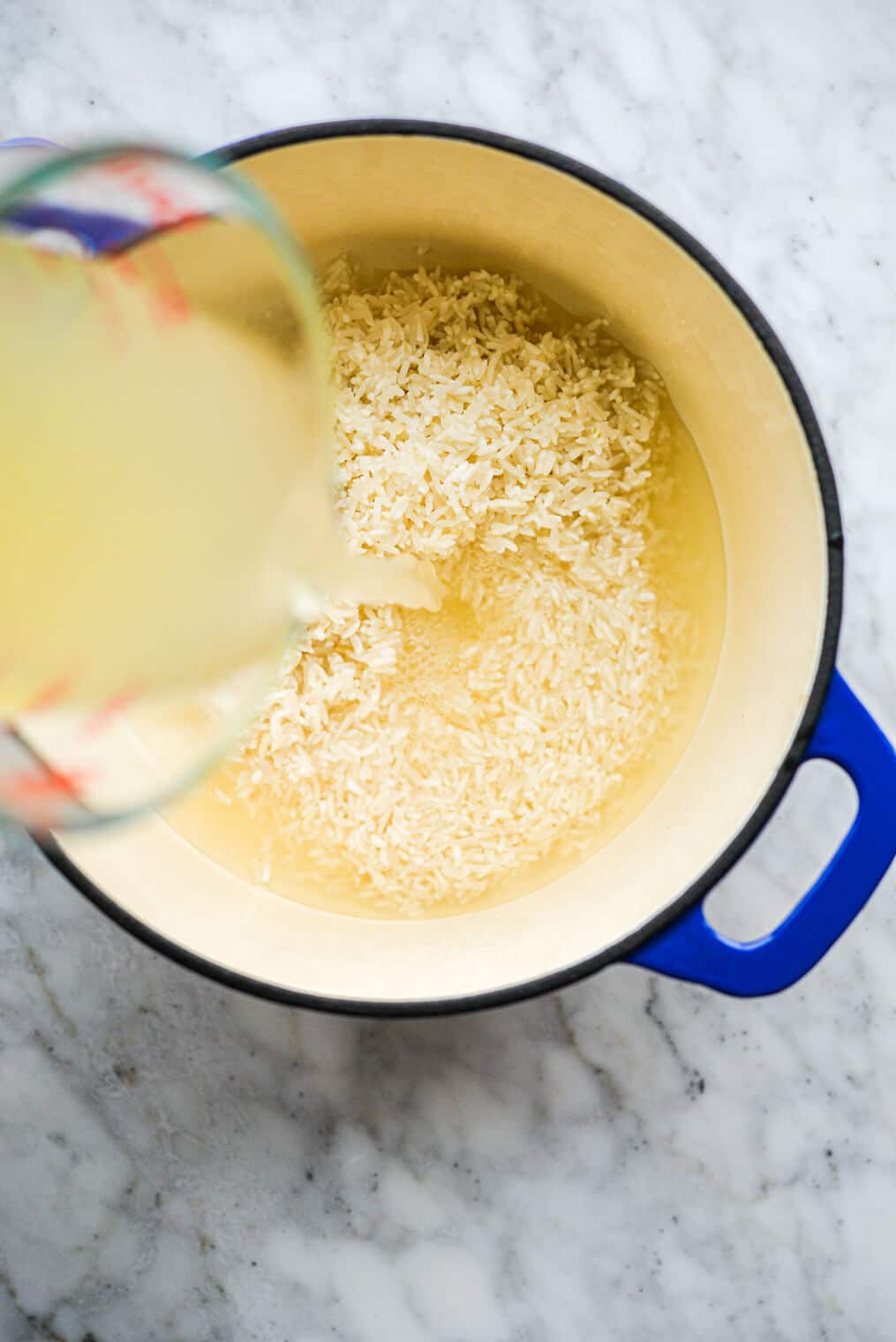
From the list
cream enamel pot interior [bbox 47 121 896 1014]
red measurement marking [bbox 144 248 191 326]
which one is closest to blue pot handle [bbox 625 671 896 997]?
cream enamel pot interior [bbox 47 121 896 1014]

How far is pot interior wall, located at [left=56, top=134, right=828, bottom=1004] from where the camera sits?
2.85 feet

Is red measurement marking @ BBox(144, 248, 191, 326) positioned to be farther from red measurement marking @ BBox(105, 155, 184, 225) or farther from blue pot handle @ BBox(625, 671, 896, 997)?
blue pot handle @ BBox(625, 671, 896, 997)

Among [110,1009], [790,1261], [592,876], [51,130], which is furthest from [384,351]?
[790,1261]

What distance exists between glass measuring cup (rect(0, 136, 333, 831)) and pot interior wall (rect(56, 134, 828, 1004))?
177 mm

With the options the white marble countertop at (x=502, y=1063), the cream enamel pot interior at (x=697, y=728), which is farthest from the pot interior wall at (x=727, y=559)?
the white marble countertop at (x=502, y=1063)

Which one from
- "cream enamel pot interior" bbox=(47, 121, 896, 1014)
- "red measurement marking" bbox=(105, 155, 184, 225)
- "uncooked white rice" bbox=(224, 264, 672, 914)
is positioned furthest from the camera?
"uncooked white rice" bbox=(224, 264, 672, 914)

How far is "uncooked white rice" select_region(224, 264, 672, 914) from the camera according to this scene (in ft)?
3.15

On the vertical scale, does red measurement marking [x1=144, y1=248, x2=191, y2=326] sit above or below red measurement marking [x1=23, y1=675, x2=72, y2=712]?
above

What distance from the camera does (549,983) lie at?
31.7 inches

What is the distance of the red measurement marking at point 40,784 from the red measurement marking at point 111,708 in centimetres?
3

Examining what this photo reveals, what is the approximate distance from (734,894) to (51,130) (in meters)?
0.86

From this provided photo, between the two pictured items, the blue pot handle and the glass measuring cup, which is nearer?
the glass measuring cup

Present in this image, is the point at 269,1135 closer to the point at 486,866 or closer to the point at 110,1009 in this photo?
the point at 110,1009

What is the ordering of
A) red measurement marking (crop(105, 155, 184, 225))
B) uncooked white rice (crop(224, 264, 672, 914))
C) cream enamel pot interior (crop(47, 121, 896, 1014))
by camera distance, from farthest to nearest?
uncooked white rice (crop(224, 264, 672, 914)) < cream enamel pot interior (crop(47, 121, 896, 1014)) < red measurement marking (crop(105, 155, 184, 225))
